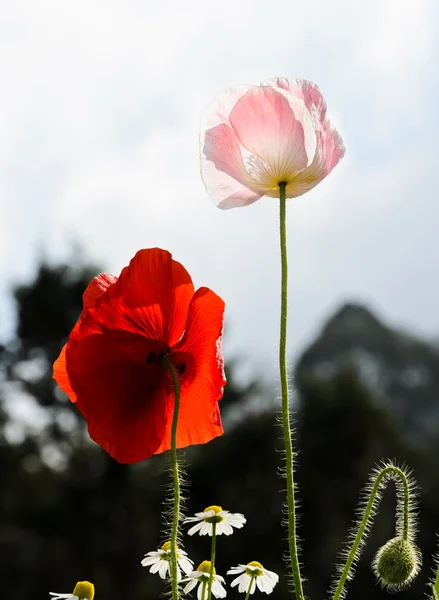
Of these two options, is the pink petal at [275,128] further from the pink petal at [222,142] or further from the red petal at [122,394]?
the red petal at [122,394]

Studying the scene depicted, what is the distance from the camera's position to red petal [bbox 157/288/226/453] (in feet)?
2.30

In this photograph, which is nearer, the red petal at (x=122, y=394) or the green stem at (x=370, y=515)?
the green stem at (x=370, y=515)

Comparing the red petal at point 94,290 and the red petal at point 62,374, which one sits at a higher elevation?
the red petal at point 94,290

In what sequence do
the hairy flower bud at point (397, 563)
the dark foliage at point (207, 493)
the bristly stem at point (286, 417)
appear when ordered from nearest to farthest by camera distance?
1. the bristly stem at point (286, 417)
2. the hairy flower bud at point (397, 563)
3. the dark foliage at point (207, 493)

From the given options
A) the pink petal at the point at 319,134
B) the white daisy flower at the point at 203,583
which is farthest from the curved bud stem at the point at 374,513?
the pink petal at the point at 319,134

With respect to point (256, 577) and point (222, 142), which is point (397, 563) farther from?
point (222, 142)

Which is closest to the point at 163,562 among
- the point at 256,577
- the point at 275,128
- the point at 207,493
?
the point at 256,577

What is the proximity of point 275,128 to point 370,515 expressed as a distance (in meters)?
0.30

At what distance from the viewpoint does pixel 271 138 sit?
69 cm

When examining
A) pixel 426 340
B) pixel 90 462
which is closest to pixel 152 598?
pixel 90 462

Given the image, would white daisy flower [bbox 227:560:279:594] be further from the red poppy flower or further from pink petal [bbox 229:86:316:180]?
pink petal [bbox 229:86:316:180]

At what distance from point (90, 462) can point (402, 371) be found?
1256 cm

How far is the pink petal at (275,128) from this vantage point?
2.23ft

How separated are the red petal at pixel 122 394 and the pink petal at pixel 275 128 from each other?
176mm
